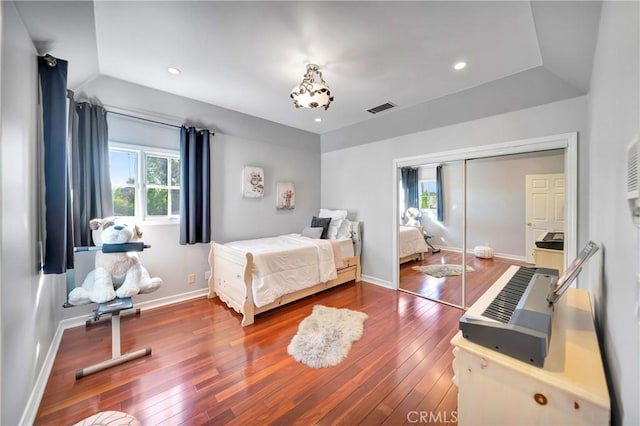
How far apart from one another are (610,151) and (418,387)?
1.75 m

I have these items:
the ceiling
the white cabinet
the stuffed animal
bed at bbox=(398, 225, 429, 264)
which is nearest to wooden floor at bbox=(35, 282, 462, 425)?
the stuffed animal

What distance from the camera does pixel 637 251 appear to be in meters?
0.69

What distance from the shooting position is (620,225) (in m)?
0.92

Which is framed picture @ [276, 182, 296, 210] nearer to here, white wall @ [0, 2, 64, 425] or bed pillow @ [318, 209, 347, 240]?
bed pillow @ [318, 209, 347, 240]

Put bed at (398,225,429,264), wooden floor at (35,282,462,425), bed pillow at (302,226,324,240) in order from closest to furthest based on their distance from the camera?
1. wooden floor at (35,282,462,425)
2. bed at (398,225,429,264)
3. bed pillow at (302,226,324,240)

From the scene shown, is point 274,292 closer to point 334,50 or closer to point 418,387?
point 418,387

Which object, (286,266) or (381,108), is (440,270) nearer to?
(286,266)

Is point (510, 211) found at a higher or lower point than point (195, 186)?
lower

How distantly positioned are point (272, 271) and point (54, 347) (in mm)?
1924

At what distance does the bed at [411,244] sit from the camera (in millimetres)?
3574

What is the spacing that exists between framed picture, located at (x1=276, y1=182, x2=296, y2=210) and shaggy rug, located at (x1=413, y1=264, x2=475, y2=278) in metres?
2.27

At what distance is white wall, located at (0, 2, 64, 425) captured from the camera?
1.14 metres

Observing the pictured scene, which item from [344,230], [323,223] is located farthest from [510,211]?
[323,223]

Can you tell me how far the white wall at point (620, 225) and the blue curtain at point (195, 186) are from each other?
3.44m
